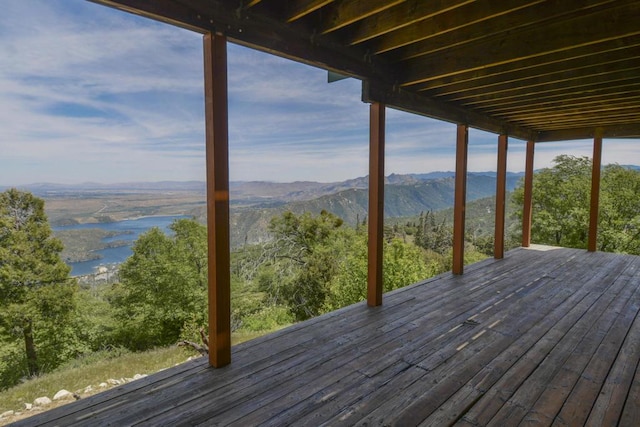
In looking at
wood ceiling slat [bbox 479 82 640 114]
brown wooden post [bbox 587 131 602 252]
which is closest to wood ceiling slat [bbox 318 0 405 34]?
wood ceiling slat [bbox 479 82 640 114]

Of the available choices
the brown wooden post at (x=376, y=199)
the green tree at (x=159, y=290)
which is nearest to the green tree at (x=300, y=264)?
the green tree at (x=159, y=290)

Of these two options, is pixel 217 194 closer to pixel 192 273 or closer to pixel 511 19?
pixel 511 19

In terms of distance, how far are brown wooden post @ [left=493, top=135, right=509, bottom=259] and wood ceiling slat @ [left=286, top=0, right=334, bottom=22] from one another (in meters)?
4.56

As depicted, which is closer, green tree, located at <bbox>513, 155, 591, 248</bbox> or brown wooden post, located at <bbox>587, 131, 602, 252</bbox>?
brown wooden post, located at <bbox>587, 131, 602, 252</bbox>

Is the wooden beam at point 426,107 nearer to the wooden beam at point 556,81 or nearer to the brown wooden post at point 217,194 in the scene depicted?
the wooden beam at point 556,81

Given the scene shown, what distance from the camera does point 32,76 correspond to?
519 inches

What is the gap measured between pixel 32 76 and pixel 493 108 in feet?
57.9

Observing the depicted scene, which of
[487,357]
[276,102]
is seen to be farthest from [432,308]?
[276,102]

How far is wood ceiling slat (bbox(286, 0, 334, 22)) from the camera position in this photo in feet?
6.62

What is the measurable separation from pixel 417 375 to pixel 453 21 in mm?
2479

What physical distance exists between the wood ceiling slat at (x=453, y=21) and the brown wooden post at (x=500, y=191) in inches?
134

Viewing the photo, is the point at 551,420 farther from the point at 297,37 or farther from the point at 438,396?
the point at 297,37

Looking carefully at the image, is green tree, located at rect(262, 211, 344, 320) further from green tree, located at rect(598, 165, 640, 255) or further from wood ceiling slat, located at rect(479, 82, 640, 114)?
wood ceiling slat, located at rect(479, 82, 640, 114)

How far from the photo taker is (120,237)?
10453 mm
